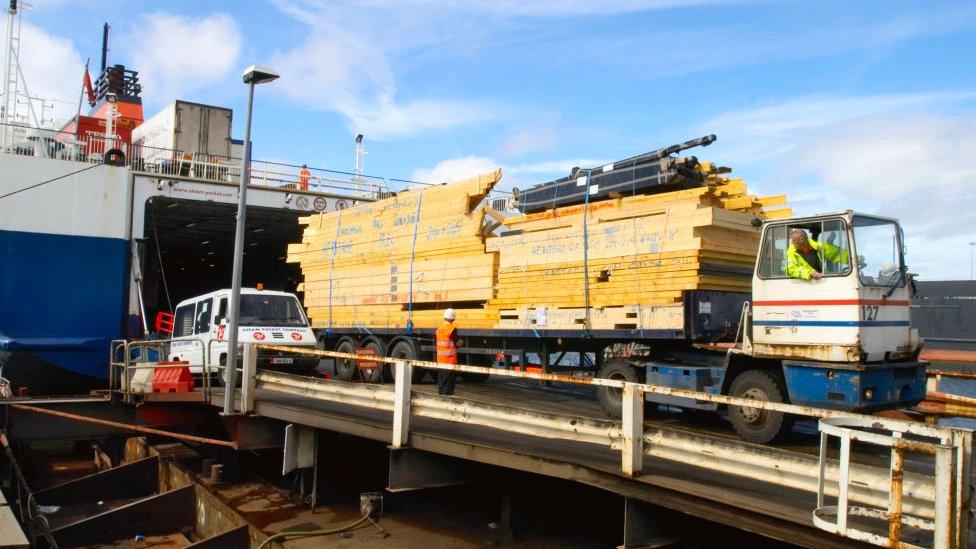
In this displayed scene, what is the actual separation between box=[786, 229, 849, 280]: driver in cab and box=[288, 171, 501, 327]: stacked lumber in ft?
16.3

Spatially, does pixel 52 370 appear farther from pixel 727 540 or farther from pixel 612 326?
pixel 727 540

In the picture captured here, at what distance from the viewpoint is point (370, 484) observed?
10.8 m

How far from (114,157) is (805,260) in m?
15.9

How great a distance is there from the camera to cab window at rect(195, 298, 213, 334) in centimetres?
1438

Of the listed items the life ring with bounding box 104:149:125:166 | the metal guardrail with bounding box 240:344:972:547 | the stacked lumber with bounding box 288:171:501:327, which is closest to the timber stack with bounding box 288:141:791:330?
the stacked lumber with bounding box 288:171:501:327

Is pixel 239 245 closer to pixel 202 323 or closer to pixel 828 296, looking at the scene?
pixel 202 323

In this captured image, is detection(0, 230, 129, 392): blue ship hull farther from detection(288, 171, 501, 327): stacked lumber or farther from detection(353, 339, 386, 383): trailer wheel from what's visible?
detection(353, 339, 386, 383): trailer wheel

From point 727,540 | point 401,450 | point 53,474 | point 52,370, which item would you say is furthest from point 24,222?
point 727,540

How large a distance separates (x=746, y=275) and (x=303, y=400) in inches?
255

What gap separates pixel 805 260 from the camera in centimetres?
838

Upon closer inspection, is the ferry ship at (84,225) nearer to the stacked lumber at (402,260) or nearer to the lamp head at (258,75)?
the stacked lumber at (402,260)

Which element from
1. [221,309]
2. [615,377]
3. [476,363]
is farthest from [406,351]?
[615,377]

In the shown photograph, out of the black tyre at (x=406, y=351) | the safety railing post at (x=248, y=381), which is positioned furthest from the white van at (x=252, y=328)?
the safety railing post at (x=248, y=381)

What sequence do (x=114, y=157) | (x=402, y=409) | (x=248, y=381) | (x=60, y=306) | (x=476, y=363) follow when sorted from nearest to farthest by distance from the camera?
(x=402, y=409), (x=248, y=381), (x=476, y=363), (x=60, y=306), (x=114, y=157)
